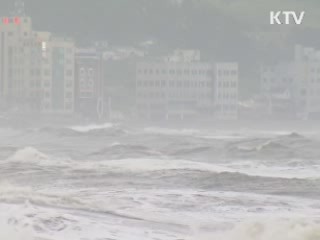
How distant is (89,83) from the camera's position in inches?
4247

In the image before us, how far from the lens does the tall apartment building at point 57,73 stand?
329 feet

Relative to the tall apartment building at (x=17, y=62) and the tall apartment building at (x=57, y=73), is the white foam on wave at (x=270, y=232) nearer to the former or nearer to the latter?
the tall apartment building at (x=57, y=73)

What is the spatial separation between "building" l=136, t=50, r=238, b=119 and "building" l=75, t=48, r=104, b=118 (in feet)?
14.4

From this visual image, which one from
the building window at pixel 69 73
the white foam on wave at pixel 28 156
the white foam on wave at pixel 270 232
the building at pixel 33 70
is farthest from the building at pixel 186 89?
the white foam on wave at pixel 270 232

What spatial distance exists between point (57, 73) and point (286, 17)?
43.6 meters

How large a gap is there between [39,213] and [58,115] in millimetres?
84309

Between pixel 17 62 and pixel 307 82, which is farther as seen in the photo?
pixel 307 82

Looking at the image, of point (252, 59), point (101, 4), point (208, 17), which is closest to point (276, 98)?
point (252, 59)

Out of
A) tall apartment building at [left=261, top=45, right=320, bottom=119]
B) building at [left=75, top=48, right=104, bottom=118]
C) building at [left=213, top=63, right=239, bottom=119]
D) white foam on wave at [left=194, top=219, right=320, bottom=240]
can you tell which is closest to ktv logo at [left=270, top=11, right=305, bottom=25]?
tall apartment building at [left=261, top=45, right=320, bottom=119]

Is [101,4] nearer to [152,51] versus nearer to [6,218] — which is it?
[152,51]

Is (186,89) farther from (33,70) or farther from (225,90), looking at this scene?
(33,70)

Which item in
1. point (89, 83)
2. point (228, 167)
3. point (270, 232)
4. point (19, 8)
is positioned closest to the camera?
point (270, 232)

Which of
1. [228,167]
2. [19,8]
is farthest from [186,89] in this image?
[228,167]

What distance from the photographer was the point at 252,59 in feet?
422
